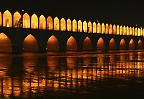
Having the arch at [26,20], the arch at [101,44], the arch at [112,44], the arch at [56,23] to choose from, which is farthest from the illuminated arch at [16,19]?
the arch at [112,44]

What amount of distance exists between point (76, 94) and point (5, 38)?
41.1 metres

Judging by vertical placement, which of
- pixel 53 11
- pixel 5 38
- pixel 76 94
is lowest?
pixel 76 94

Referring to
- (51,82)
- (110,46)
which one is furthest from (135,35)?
(51,82)

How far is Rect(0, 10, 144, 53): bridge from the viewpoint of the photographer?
177 feet

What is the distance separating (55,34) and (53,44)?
6.19 feet

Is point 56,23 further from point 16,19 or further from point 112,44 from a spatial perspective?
point 112,44

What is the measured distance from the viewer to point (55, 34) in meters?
63.9

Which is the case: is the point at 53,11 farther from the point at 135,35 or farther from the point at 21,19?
the point at 135,35

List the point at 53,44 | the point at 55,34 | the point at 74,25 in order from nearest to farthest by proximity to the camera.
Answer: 1. the point at 55,34
2. the point at 53,44
3. the point at 74,25

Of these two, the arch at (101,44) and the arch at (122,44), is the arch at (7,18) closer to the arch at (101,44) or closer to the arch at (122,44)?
the arch at (101,44)

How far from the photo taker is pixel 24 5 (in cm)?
5953

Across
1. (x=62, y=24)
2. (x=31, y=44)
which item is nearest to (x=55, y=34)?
(x=62, y=24)

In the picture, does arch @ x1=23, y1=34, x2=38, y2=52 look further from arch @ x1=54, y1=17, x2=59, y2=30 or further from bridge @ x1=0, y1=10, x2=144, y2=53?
arch @ x1=54, y1=17, x2=59, y2=30


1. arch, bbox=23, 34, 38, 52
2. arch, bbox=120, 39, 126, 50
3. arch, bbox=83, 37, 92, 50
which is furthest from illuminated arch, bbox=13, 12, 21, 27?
arch, bbox=120, 39, 126, 50
